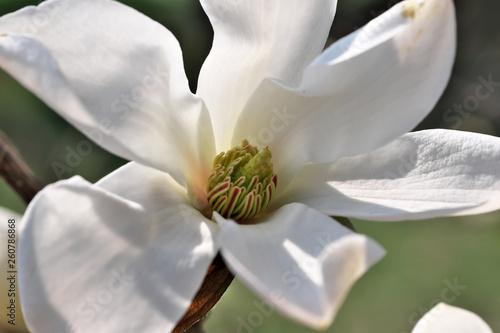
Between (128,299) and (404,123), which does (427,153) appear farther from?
(128,299)

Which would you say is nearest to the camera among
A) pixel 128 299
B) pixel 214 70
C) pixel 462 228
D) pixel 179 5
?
pixel 128 299

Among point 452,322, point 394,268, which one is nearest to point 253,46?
point 452,322

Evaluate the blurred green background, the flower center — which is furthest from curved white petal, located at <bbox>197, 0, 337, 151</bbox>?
the blurred green background

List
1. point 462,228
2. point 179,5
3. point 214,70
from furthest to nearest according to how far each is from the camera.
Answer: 1. point 179,5
2. point 462,228
3. point 214,70

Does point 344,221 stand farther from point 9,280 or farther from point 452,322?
point 9,280

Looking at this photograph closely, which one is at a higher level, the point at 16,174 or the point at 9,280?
the point at 16,174

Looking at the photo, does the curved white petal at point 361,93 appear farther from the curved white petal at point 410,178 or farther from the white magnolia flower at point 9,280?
the white magnolia flower at point 9,280

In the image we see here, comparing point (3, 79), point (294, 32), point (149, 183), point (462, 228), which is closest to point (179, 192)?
point (149, 183)

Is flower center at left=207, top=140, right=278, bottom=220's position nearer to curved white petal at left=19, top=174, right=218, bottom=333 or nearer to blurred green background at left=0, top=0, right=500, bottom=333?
curved white petal at left=19, top=174, right=218, bottom=333
